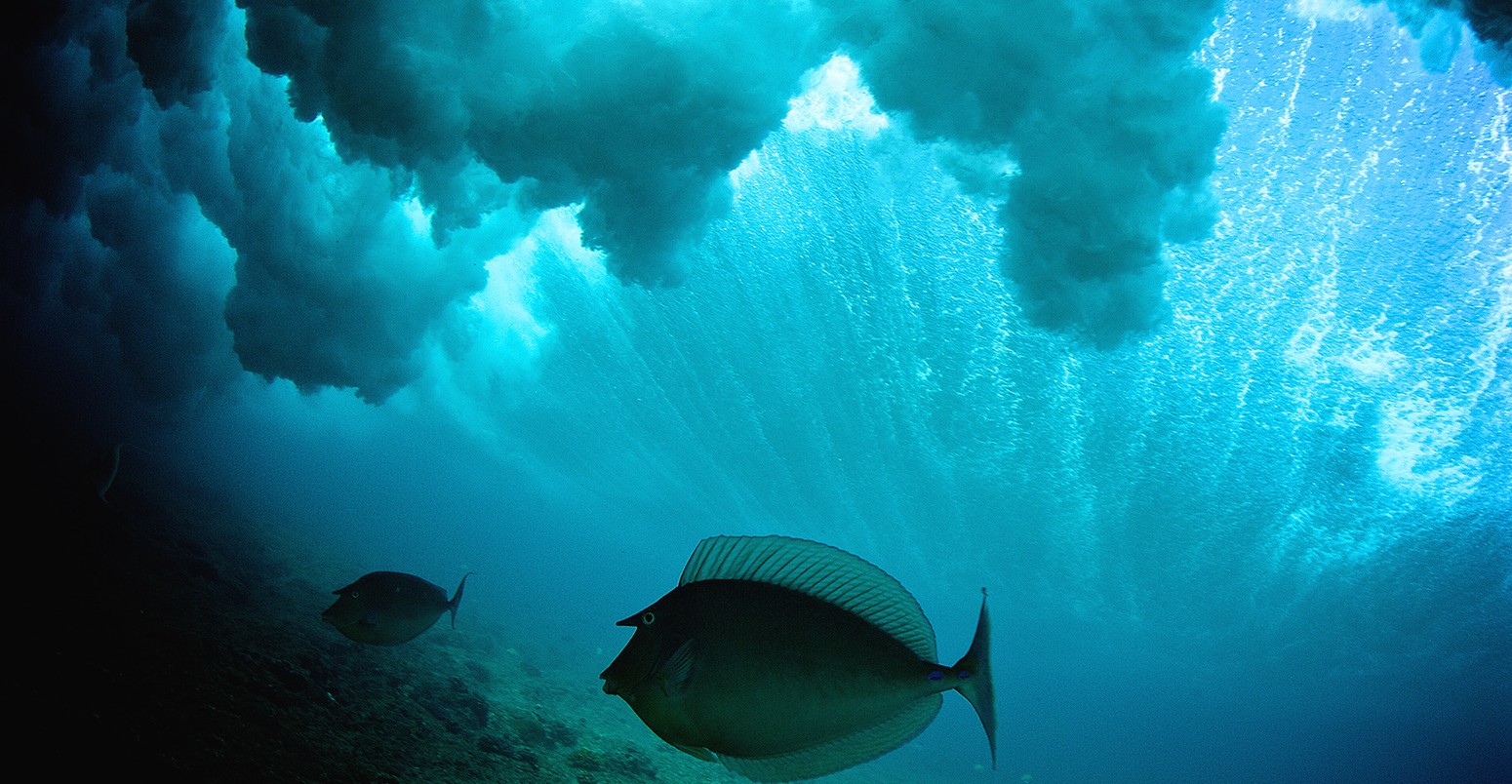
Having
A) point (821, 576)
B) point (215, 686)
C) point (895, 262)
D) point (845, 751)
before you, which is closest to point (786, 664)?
point (821, 576)

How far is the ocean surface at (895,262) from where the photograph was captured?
7582 millimetres

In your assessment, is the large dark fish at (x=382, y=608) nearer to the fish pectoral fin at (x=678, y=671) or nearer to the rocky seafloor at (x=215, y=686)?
the rocky seafloor at (x=215, y=686)

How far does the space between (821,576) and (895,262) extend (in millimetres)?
11801

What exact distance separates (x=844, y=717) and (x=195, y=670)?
5428 millimetres

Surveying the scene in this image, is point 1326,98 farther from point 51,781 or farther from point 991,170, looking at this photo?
point 51,781

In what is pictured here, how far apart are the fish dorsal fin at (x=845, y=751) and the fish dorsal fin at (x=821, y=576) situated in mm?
150

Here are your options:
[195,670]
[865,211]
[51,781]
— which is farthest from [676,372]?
[51,781]

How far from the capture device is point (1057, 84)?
23.8ft

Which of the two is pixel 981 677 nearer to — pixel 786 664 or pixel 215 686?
pixel 786 664

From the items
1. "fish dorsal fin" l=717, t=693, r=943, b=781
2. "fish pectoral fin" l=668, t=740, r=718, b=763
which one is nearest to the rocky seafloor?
"fish pectoral fin" l=668, t=740, r=718, b=763

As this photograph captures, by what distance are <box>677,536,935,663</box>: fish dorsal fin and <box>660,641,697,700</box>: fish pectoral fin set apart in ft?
0.61

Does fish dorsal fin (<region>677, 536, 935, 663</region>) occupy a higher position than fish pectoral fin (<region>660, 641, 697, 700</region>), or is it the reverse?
fish dorsal fin (<region>677, 536, 935, 663</region>)

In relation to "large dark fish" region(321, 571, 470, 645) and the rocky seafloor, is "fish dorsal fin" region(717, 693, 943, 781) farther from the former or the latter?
the rocky seafloor

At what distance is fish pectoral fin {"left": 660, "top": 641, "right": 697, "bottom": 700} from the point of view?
1.47 meters
